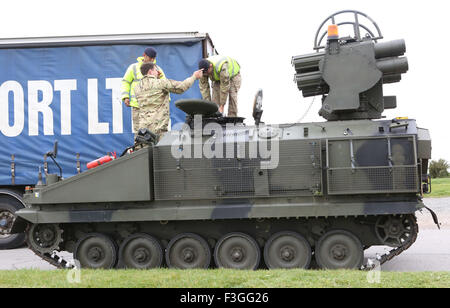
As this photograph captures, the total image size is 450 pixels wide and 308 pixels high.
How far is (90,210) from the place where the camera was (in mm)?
9820

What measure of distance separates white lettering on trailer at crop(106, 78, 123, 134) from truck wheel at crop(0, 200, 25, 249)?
2.97 metres

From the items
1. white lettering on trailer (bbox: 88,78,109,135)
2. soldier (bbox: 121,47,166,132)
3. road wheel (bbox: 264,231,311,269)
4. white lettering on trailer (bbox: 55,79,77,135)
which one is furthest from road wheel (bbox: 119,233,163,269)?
white lettering on trailer (bbox: 55,79,77,135)

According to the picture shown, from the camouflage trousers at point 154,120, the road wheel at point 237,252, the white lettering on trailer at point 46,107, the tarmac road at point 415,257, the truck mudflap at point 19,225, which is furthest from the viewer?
the white lettering on trailer at point 46,107

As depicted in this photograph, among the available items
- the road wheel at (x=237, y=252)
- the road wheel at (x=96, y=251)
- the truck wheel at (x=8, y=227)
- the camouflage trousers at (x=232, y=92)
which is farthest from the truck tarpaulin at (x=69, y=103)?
the road wheel at (x=237, y=252)

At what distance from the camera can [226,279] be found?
7.96m

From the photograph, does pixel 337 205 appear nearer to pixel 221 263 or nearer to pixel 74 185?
pixel 221 263

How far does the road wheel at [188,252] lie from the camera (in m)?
9.65

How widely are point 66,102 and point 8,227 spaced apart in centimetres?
324

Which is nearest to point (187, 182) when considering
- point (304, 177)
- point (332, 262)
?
point (304, 177)

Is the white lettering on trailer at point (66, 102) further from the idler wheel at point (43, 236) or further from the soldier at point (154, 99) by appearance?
the idler wheel at point (43, 236)

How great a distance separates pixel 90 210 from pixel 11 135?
494 cm

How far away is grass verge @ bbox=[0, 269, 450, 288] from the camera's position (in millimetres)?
7617

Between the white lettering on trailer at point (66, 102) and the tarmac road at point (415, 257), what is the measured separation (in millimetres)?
2880

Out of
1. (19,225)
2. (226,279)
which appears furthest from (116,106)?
(226,279)
